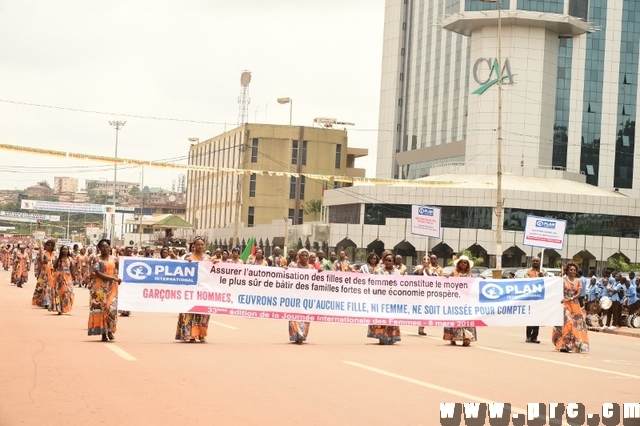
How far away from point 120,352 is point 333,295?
5516 millimetres

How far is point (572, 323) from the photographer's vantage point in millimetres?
20188

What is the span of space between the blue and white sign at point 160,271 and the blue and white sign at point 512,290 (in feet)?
19.4

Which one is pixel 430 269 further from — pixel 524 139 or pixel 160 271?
pixel 524 139

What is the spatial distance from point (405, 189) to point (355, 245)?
618cm

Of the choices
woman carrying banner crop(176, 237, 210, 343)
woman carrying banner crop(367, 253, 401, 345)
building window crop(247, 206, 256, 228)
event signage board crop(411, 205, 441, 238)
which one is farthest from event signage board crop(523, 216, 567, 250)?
building window crop(247, 206, 256, 228)

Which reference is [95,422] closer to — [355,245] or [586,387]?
[586,387]

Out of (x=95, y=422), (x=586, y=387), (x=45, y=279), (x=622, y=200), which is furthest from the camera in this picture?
(x=622, y=200)

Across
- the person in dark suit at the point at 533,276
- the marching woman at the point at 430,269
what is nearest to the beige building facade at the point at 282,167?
the marching woman at the point at 430,269

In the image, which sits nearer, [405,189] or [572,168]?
[405,189]

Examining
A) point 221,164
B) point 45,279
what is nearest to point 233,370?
point 45,279

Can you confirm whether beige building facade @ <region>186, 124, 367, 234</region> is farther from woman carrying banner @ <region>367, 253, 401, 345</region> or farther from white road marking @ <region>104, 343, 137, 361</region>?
white road marking @ <region>104, 343, 137, 361</region>

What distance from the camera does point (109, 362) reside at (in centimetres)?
1405

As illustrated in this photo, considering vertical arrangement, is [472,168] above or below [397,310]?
above

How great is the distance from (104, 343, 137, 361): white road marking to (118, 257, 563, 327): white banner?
1.90 m
